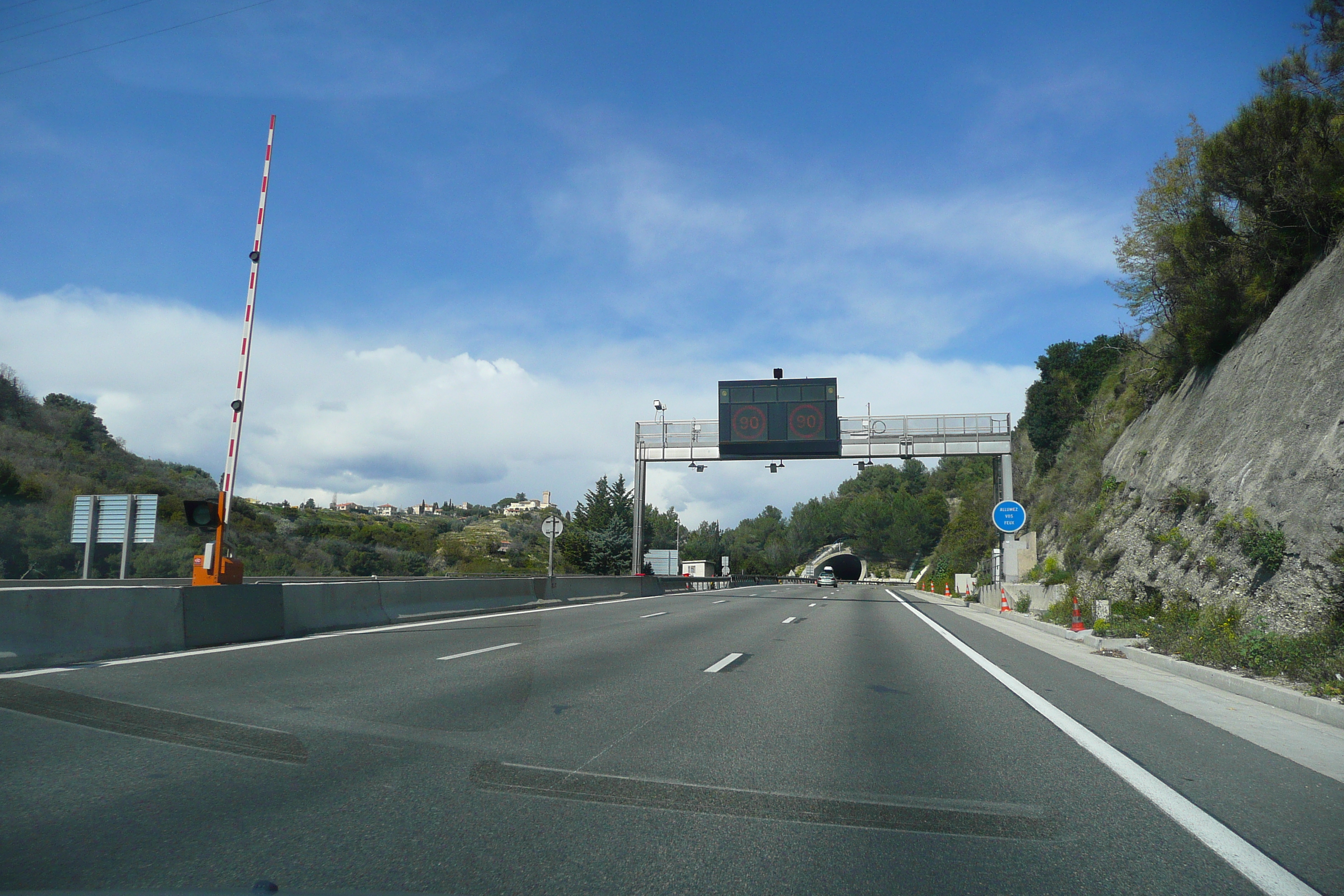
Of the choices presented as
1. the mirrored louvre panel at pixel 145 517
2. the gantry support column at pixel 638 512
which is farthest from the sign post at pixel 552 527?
the gantry support column at pixel 638 512

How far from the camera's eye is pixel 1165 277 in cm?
2441

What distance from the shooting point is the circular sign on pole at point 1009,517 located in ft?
90.2

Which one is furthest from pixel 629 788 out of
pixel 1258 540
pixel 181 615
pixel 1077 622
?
pixel 1077 622

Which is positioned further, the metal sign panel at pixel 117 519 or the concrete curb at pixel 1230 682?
the metal sign panel at pixel 117 519

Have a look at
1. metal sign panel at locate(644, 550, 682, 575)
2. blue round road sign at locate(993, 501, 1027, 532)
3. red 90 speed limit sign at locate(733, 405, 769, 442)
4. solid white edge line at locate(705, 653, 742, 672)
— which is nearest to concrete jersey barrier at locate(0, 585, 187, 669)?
solid white edge line at locate(705, 653, 742, 672)

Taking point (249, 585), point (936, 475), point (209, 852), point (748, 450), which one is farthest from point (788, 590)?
point (936, 475)

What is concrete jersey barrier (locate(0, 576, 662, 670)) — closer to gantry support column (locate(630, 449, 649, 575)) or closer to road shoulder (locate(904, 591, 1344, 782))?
road shoulder (locate(904, 591, 1344, 782))

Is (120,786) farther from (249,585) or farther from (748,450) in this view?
(748,450)

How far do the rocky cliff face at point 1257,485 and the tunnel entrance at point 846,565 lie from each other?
97633 millimetres

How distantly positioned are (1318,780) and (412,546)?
6586 centimetres

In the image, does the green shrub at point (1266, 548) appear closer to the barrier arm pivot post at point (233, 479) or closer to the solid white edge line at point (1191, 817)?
the solid white edge line at point (1191, 817)

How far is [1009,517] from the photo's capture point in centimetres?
2777

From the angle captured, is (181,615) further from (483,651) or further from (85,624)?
(483,651)

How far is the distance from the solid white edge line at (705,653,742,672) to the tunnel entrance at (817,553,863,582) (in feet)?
358
